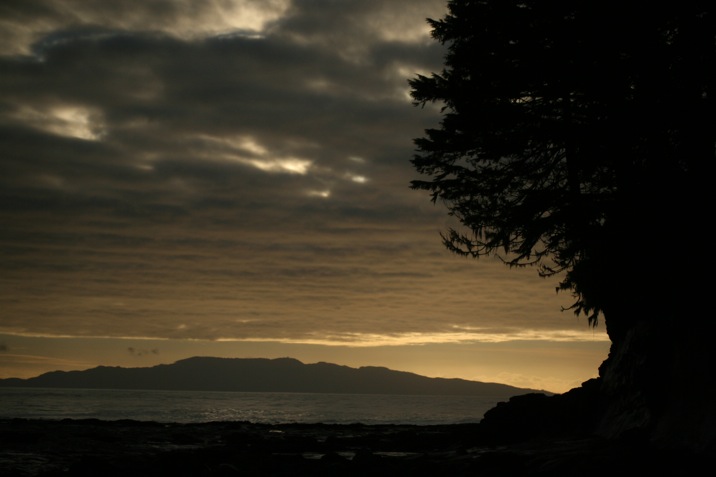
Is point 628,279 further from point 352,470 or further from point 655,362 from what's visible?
point 352,470

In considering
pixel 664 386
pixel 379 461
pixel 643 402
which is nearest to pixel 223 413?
pixel 379 461

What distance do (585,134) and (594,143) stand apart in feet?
1.04

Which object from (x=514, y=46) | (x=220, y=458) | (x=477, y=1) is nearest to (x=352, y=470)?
(x=220, y=458)

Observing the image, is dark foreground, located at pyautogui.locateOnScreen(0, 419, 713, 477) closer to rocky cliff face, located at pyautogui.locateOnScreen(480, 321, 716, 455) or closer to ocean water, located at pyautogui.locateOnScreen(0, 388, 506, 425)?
rocky cliff face, located at pyautogui.locateOnScreen(480, 321, 716, 455)

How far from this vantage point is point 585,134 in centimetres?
1575

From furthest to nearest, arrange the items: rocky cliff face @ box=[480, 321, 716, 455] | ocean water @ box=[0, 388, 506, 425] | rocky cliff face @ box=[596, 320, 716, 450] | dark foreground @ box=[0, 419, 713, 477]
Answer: ocean water @ box=[0, 388, 506, 425], rocky cliff face @ box=[480, 321, 716, 455], rocky cliff face @ box=[596, 320, 716, 450], dark foreground @ box=[0, 419, 713, 477]

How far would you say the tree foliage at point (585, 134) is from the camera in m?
14.1

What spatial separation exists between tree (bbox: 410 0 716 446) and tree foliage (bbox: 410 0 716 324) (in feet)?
0.11

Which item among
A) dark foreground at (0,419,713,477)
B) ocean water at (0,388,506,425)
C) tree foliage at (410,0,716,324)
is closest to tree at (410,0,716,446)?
tree foliage at (410,0,716,324)

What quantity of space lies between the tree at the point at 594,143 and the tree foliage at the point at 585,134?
0.03m

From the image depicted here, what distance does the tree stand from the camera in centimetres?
1411

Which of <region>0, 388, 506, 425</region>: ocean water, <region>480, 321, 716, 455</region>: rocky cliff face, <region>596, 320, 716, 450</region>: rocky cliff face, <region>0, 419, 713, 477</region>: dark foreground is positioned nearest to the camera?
<region>0, 419, 713, 477</region>: dark foreground

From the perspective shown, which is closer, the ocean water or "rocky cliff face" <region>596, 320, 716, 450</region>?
"rocky cliff face" <region>596, 320, 716, 450</region>

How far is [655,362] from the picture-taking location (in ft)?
50.0
